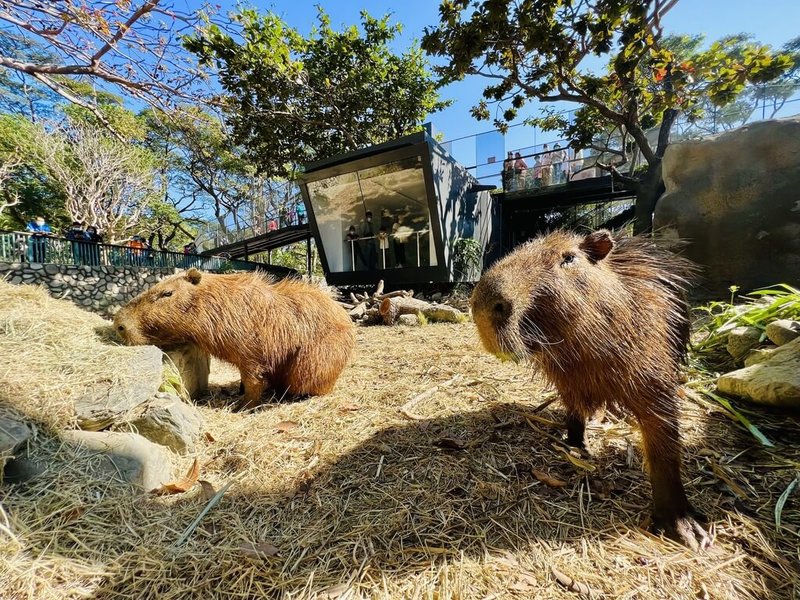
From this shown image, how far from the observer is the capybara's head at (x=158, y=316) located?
2768 mm

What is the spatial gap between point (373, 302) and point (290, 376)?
6183 mm

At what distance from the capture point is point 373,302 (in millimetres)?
9172

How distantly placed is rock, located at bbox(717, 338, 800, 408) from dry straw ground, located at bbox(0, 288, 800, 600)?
0.50 ft

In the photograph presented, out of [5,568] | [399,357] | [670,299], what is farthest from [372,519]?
[399,357]

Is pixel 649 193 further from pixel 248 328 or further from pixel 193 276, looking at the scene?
pixel 193 276

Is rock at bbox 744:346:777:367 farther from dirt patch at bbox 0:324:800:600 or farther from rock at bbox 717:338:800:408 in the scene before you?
dirt patch at bbox 0:324:800:600

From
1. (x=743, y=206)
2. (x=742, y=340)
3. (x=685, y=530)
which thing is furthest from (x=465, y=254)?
(x=685, y=530)

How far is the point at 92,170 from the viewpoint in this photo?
16594mm

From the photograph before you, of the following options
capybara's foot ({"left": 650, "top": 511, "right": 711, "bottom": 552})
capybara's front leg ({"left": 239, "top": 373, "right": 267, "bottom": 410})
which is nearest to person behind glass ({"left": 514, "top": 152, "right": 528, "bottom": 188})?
capybara's front leg ({"left": 239, "top": 373, "right": 267, "bottom": 410})

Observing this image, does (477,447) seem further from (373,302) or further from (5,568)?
(373,302)

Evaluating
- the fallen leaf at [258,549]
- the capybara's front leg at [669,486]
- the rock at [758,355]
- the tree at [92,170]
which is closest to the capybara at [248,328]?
the fallen leaf at [258,549]

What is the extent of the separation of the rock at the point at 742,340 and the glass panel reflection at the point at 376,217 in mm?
8530

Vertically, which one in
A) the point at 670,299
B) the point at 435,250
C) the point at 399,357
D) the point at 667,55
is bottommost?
the point at 399,357

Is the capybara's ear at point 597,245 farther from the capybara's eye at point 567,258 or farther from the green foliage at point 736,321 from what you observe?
the green foliage at point 736,321
